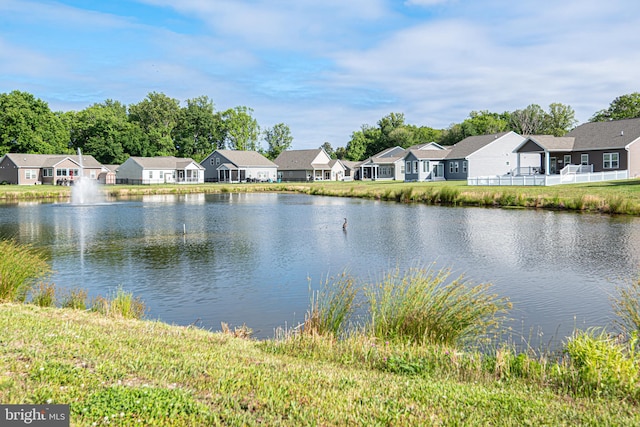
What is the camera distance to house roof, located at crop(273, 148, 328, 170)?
3942 inches

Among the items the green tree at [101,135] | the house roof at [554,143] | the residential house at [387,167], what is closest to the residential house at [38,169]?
the green tree at [101,135]

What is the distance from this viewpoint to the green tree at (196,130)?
4476 inches

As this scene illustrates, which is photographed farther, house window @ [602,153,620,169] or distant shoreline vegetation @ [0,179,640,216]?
house window @ [602,153,620,169]

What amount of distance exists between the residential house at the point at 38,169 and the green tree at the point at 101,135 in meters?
14.2

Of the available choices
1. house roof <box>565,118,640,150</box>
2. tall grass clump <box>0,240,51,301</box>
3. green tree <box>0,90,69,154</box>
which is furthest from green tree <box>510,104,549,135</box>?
tall grass clump <box>0,240,51,301</box>

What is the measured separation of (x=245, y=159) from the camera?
97.8 m

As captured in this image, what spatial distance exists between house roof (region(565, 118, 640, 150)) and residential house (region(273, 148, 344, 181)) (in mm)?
51117

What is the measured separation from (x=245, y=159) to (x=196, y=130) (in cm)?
2270

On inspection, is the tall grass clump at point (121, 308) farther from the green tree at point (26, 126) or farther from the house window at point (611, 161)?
the green tree at point (26, 126)

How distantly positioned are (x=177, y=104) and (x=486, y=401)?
11830cm

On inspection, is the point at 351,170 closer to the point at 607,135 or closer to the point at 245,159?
the point at 245,159

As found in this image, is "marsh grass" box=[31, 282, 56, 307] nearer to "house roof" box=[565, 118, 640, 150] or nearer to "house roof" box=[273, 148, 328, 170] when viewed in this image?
"house roof" box=[565, 118, 640, 150]

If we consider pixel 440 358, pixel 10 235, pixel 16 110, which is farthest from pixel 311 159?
pixel 440 358

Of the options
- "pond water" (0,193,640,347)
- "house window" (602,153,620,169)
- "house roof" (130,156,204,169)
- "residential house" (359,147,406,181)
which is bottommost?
"pond water" (0,193,640,347)
